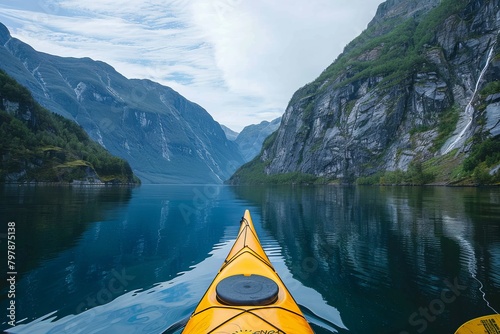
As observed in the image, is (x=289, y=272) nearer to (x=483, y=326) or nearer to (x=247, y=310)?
(x=247, y=310)

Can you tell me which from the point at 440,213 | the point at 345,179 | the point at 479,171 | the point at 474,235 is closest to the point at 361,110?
the point at 345,179

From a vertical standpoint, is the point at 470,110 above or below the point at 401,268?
above

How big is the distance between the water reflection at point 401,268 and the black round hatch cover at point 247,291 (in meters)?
3.86

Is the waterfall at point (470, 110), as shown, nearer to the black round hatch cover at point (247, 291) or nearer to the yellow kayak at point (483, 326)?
the yellow kayak at point (483, 326)

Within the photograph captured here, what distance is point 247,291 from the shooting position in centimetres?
854

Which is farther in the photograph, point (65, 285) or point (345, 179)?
point (345, 179)

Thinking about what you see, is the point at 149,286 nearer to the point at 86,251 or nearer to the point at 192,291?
the point at 192,291

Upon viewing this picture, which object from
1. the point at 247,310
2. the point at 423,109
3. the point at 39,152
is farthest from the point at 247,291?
the point at 423,109

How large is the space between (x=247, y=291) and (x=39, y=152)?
146840 millimetres

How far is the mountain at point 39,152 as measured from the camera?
116188mm

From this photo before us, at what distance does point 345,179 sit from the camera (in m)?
166

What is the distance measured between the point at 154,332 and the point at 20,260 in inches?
494

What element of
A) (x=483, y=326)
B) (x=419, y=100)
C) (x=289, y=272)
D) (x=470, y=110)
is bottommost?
(x=289, y=272)

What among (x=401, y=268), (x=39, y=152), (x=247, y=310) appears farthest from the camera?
(x=39, y=152)
